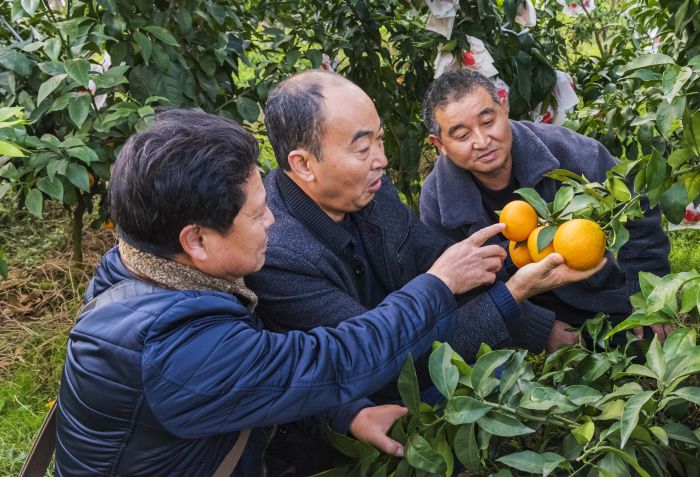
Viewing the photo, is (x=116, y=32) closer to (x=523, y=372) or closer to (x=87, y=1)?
(x=87, y=1)

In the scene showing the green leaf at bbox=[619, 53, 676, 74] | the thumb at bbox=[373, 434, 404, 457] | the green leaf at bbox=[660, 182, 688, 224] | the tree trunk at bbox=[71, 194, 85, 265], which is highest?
the green leaf at bbox=[619, 53, 676, 74]

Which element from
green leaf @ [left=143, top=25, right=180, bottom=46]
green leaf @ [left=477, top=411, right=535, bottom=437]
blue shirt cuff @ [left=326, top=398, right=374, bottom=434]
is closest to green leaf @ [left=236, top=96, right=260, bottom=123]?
green leaf @ [left=143, top=25, right=180, bottom=46]

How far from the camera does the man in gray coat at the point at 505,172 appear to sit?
2.21 meters

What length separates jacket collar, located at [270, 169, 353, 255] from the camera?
1.84 metres

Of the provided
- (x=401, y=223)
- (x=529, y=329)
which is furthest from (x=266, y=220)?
(x=529, y=329)

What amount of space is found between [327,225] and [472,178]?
2.26 feet

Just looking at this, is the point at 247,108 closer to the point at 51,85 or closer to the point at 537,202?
the point at 51,85

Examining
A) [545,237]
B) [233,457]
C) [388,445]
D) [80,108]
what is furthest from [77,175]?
[545,237]

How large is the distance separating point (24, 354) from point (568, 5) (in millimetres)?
2671

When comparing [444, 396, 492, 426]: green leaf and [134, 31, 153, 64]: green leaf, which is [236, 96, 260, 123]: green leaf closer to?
[134, 31, 153, 64]: green leaf

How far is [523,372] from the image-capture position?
1.37 meters

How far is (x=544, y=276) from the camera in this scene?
68.0 inches

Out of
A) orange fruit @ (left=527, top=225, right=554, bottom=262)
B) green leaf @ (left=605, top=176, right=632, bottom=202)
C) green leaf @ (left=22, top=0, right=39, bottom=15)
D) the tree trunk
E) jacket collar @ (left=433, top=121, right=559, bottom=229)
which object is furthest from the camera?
the tree trunk

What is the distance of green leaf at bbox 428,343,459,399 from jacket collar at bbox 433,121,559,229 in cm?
100
